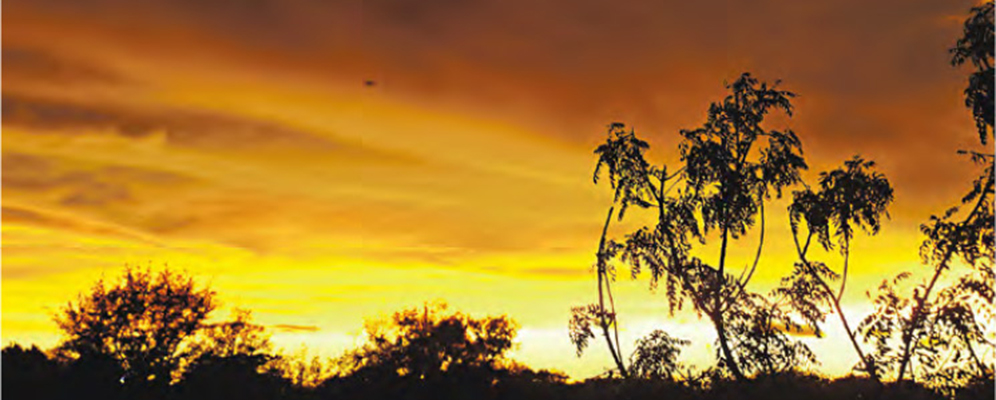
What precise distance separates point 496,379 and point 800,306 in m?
13.4

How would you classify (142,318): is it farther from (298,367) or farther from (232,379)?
(232,379)

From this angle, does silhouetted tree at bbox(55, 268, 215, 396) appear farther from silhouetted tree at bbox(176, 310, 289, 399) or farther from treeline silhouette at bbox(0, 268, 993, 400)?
silhouetted tree at bbox(176, 310, 289, 399)

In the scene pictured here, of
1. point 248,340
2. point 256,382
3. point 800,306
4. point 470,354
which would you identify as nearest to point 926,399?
point 800,306

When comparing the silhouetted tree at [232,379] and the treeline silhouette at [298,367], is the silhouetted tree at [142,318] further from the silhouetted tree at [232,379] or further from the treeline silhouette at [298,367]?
the silhouetted tree at [232,379]

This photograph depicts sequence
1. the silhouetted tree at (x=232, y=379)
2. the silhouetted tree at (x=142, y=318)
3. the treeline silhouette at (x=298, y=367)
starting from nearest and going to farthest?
the treeline silhouette at (x=298, y=367)
the silhouetted tree at (x=232, y=379)
the silhouetted tree at (x=142, y=318)

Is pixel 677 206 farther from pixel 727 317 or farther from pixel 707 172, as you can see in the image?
pixel 727 317

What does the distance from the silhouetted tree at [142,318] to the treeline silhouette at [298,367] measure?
0.22 feet

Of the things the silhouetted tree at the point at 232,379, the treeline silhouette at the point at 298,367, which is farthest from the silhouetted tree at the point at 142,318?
the silhouetted tree at the point at 232,379

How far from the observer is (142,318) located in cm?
5769

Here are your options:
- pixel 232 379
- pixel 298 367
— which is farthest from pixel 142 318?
pixel 232 379

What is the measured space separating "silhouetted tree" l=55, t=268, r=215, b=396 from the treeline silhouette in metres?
0.07

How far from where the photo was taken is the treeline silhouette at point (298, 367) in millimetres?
32188

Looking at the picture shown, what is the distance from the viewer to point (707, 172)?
32.1m

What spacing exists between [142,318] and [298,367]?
47.7 ft
